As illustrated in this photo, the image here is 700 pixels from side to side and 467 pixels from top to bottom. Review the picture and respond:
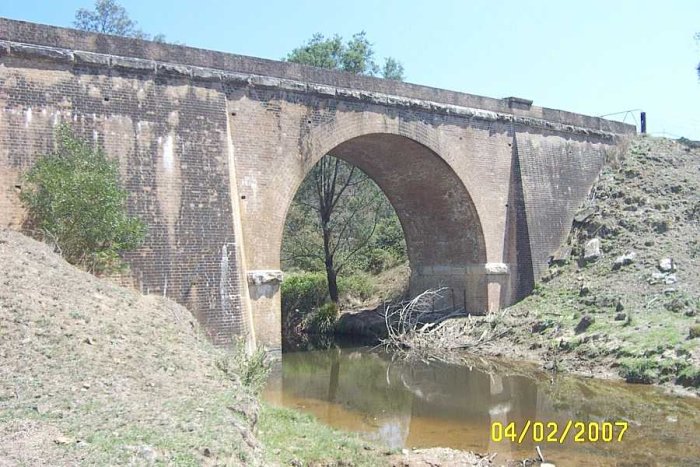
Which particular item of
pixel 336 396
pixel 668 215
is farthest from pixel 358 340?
pixel 668 215

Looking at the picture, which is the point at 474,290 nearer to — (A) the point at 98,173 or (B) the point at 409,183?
(B) the point at 409,183

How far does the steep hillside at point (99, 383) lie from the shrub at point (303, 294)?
11898 mm

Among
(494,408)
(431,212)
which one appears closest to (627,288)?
(431,212)

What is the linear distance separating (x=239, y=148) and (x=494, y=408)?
6782mm

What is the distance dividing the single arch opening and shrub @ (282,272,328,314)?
0.03 metres

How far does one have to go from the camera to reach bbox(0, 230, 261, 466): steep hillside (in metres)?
4.18

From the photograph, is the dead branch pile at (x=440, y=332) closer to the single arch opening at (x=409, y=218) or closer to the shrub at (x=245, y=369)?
the single arch opening at (x=409, y=218)

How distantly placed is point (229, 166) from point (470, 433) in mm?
6751

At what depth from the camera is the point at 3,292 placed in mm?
6625

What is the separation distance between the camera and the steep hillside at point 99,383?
418cm

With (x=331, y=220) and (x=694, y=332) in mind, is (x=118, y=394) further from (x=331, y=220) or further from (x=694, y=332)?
(x=331, y=220)

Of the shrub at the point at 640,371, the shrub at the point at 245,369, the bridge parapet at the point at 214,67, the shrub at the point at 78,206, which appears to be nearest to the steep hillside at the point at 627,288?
the shrub at the point at 640,371

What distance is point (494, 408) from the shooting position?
32.4 feet

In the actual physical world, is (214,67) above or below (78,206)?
above
